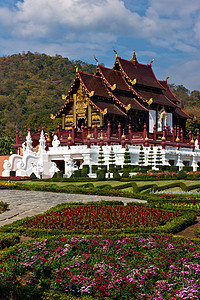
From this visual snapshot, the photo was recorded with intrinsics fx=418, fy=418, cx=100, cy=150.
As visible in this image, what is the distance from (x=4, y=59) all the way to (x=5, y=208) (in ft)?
385

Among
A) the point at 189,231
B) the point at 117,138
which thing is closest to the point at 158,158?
the point at 117,138

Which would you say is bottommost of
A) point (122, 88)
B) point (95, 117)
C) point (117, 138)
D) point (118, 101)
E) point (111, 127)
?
point (117, 138)

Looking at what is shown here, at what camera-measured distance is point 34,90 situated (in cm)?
9319

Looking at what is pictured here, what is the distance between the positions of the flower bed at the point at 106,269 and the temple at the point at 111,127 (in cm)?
2436

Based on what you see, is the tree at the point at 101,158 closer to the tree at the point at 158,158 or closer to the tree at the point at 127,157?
the tree at the point at 127,157

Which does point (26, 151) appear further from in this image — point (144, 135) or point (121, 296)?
point (121, 296)

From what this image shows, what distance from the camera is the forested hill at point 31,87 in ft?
246

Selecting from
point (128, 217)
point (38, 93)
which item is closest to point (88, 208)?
point (128, 217)

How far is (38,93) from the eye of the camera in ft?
300

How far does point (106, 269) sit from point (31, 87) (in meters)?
92.2

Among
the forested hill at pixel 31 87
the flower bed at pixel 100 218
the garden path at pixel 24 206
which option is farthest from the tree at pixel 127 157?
the forested hill at pixel 31 87

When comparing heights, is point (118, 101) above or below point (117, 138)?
above

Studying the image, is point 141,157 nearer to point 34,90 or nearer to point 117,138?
point 117,138

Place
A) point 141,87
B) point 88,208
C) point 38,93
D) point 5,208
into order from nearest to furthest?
point 88,208
point 5,208
point 141,87
point 38,93
